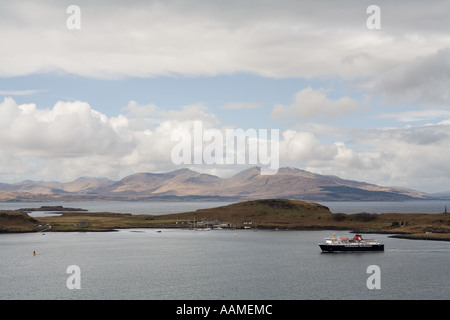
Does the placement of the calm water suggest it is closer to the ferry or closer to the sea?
the sea

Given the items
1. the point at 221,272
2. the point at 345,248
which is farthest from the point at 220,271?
the point at 345,248

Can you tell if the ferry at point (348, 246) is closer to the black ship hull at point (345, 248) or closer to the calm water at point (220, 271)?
the black ship hull at point (345, 248)

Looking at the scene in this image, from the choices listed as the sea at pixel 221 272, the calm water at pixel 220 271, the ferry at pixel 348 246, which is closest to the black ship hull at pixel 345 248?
the ferry at pixel 348 246

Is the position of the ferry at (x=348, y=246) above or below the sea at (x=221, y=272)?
above

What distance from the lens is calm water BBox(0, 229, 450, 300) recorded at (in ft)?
307

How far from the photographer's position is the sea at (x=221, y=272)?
Result: 92.9m

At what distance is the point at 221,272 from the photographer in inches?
4626

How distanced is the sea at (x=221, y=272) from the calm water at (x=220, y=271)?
21cm

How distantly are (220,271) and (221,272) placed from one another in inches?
60.1

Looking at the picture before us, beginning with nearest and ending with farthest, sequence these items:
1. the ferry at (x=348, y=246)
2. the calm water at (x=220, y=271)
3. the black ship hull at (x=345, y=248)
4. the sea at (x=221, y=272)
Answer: the sea at (x=221, y=272), the calm water at (x=220, y=271), the black ship hull at (x=345, y=248), the ferry at (x=348, y=246)

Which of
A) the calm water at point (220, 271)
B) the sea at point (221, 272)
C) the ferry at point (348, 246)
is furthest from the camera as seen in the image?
the ferry at point (348, 246)

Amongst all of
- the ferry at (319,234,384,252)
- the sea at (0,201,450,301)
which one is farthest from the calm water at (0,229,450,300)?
the ferry at (319,234,384,252)

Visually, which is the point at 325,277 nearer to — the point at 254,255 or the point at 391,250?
the point at 254,255
